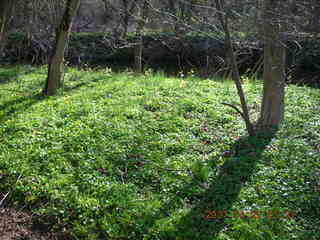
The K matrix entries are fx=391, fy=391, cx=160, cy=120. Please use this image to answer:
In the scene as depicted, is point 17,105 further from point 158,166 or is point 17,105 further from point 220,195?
point 220,195

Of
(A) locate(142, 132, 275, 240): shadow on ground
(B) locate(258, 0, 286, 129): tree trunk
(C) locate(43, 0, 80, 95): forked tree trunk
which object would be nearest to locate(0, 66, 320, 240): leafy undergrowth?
(A) locate(142, 132, 275, 240): shadow on ground

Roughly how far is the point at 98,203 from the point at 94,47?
44.4 ft

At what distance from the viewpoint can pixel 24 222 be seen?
536 centimetres

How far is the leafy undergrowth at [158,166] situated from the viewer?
16.6 feet

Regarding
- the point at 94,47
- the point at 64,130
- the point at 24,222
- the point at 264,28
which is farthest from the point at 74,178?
the point at 94,47

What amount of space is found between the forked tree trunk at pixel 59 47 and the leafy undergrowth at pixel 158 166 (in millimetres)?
517

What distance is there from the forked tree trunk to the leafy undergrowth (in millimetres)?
517

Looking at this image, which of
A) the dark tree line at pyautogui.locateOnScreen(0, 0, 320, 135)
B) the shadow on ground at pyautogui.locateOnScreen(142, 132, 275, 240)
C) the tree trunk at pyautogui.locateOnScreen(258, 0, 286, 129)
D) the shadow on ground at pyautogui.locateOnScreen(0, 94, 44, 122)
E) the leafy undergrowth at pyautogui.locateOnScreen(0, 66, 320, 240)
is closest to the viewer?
the shadow on ground at pyautogui.locateOnScreen(142, 132, 275, 240)

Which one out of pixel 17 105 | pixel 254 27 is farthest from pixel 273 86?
pixel 17 105

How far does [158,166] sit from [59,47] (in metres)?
4.91

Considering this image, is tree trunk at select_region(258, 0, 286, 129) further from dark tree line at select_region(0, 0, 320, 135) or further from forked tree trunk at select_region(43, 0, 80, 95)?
forked tree trunk at select_region(43, 0, 80, 95)

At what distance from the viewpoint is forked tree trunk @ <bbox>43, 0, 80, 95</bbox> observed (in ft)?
30.9

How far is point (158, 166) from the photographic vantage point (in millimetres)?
6238

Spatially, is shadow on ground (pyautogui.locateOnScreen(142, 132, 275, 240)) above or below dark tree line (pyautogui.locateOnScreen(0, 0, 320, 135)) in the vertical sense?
below
